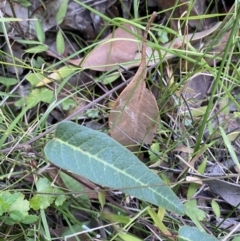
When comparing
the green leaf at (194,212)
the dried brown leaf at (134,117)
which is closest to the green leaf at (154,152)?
the dried brown leaf at (134,117)

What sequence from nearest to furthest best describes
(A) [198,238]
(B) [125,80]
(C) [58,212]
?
(A) [198,238]
(C) [58,212]
(B) [125,80]

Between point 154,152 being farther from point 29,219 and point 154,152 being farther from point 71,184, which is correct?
point 29,219

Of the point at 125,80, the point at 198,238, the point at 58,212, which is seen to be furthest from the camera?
the point at 125,80

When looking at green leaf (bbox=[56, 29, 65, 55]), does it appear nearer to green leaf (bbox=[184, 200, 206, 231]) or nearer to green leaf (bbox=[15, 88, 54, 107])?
green leaf (bbox=[15, 88, 54, 107])

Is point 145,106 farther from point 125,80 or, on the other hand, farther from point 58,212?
point 58,212

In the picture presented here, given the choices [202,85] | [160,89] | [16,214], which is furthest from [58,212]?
[202,85]

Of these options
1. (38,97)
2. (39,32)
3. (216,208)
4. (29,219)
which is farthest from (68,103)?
(216,208)
